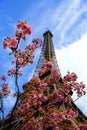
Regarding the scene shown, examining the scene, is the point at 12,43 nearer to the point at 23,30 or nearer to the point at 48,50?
the point at 23,30

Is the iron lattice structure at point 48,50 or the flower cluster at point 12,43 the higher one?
the iron lattice structure at point 48,50

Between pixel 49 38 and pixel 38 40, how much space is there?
48.8 meters

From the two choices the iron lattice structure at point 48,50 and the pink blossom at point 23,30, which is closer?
the pink blossom at point 23,30

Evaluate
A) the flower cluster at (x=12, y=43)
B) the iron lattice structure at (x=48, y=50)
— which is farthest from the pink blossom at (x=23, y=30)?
the iron lattice structure at (x=48, y=50)

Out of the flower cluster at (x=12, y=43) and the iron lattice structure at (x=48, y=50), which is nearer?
the flower cluster at (x=12, y=43)

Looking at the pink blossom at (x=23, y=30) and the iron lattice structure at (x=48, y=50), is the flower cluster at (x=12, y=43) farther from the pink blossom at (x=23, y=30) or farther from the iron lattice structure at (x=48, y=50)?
the iron lattice structure at (x=48, y=50)

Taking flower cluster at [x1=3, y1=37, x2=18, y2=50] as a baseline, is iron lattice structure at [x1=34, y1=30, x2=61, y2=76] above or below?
above

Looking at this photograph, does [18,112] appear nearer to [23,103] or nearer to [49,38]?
[23,103]

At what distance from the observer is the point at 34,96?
1628 centimetres

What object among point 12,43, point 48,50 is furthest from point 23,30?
point 48,50

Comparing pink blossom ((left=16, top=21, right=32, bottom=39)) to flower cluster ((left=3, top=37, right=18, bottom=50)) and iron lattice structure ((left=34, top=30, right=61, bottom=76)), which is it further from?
iron lattice structure ((left=34, top=30, right=61, bottom=76))

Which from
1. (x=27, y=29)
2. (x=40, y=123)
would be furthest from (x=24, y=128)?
(x=27, y=29)

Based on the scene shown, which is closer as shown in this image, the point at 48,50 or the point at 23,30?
the point at 23,30

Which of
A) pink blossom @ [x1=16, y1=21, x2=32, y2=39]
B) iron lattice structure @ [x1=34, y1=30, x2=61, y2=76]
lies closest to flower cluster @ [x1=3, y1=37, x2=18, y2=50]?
pink blossom @ [x1=16, y1=21, x2=32, y2=39]
